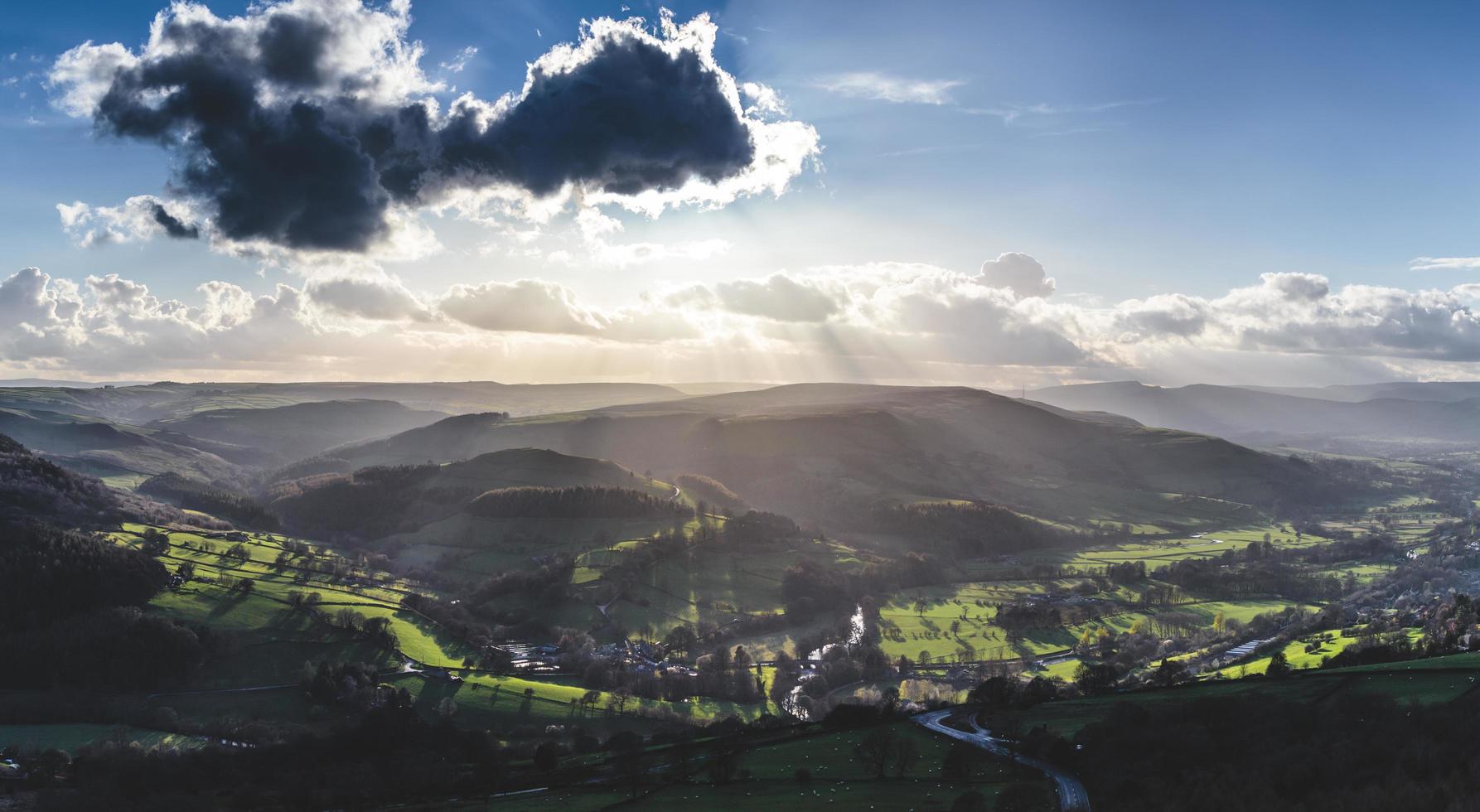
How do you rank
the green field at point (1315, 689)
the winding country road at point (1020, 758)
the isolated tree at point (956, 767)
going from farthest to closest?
the green field at point (1315, 689)
the isolated tree at point (956, 767)
the winding country road at point (1020, 758)

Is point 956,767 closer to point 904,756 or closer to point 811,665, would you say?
point 904,756

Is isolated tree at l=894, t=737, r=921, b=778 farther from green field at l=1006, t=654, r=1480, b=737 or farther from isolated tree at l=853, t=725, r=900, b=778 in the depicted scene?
green field at l=1006, t=654, r=1480, b=737

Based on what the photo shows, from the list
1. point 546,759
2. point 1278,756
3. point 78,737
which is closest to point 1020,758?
point 1278,756

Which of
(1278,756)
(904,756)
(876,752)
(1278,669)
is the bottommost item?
(1278,669)

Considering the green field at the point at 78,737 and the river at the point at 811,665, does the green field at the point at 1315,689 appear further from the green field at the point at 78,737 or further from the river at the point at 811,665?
the green field at the point at 78,737

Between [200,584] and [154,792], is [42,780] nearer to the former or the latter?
[154,792]

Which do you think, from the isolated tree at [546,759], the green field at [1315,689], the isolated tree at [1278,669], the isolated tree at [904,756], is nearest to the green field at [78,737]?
the isolated tree at [546,759]

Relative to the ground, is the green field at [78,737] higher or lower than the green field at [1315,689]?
lower

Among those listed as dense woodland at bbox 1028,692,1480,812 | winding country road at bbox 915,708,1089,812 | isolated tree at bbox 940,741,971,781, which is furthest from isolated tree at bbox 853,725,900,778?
dense woodland at bbox 1028,692,1480,812
